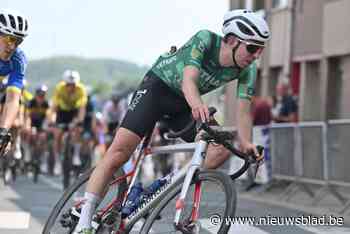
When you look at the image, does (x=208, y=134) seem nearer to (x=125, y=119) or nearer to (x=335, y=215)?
(x=125, y=119)

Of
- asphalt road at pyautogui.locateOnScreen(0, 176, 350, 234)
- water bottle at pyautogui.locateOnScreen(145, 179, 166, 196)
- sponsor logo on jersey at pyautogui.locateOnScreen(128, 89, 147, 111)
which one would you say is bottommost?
asphalt road at pyautogui.locateOnScreen(0, 176, 350, 234)

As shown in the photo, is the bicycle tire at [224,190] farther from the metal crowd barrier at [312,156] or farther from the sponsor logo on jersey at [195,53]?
the metal crowd barrier at [312,156]

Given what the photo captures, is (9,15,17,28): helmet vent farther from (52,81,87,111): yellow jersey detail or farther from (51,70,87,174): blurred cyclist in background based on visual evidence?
(52,81,87,111): yellow jersey detail

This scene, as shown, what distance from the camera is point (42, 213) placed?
12.8 m

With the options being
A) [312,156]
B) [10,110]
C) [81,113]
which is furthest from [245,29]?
[81,113]

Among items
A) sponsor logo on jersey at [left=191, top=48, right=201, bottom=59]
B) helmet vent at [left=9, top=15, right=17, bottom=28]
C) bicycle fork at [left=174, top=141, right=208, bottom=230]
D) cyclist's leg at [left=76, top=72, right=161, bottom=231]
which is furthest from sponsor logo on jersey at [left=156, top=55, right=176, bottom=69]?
helmet vent at [left=9, top=15, right=17, bottom=28]

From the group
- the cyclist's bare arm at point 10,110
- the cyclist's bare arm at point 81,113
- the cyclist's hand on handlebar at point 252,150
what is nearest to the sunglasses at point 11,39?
the cyclist's bare arm at point 10,110

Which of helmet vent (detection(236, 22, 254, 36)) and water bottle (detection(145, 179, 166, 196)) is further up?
helmet vent (detection(236, 22, 254, 36))

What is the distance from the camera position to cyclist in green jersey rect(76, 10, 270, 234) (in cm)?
748

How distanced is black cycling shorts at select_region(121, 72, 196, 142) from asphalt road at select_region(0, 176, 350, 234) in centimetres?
105

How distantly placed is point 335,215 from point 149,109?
19.0 feet

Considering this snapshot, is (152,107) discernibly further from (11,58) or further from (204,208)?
(11,58)

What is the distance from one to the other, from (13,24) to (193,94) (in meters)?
1.61

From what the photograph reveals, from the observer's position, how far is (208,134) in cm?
734
